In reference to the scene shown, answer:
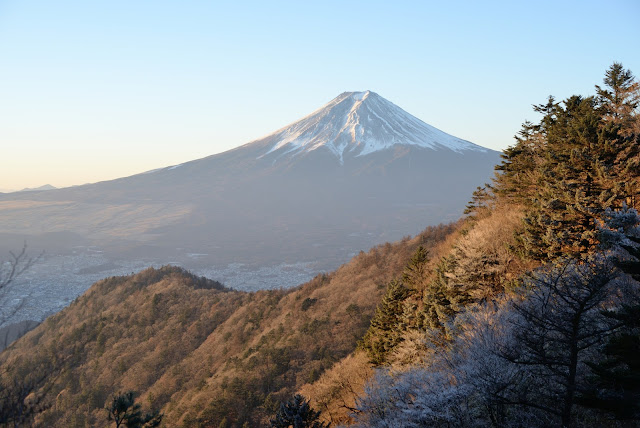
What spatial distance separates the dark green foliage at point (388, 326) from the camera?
75.2 feet

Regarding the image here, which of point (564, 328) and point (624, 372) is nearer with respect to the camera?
point (624, 372)

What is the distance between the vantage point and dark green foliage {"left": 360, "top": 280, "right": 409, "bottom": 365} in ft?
75.2

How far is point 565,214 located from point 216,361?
3370 centimetres

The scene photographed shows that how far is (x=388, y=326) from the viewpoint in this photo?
24.5 m

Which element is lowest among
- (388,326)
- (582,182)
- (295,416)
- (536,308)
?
(388,326)

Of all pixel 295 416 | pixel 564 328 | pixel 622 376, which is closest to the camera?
pixel 622 376

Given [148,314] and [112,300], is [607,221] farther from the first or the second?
[112,300]

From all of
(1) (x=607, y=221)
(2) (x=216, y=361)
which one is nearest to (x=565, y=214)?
(1) (x=607, y=221)

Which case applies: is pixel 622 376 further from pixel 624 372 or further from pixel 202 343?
pixel 202 343

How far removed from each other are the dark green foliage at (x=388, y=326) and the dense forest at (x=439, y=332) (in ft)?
0.41

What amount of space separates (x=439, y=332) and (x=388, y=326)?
19.0 ft

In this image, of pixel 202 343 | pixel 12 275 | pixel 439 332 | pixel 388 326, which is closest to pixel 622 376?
pixel 439 332

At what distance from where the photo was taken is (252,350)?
3534 cm

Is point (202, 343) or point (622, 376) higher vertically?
point (622, 376)
